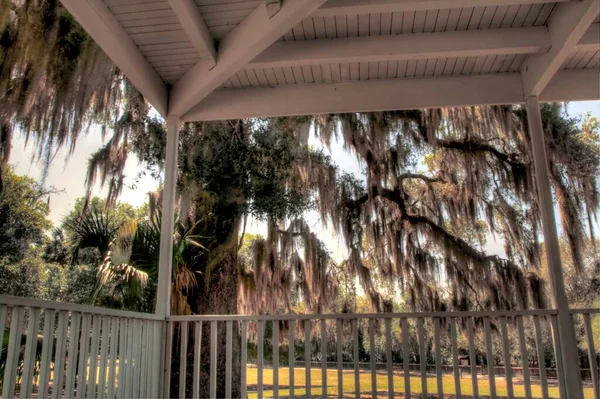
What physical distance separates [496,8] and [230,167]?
3251 millimetres

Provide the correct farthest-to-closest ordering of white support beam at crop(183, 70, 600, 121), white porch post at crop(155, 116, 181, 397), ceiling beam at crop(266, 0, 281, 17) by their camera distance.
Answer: white support beam at crop(183, 70, 600, 121) < white porch post at crop(155, 116, 181, 397) < ceiling beam at crop(266, 0, 281, 17)

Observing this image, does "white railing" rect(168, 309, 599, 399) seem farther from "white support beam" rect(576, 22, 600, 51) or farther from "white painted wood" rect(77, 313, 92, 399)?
"white support beam" rect(576, 22, 600, 51)

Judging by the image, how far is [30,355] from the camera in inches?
58.3

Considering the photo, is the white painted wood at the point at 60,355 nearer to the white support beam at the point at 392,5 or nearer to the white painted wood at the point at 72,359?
the white painted wood at the point at 72,359

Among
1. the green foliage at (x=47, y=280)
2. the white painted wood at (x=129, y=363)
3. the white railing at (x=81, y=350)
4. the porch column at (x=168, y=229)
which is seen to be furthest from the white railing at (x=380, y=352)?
the green foliage at (x=47, y=280)

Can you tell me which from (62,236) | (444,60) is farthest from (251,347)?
(444,60)

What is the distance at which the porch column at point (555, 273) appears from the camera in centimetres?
256

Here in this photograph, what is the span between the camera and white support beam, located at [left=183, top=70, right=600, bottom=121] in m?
3.14

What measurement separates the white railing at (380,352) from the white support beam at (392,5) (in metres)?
1.78

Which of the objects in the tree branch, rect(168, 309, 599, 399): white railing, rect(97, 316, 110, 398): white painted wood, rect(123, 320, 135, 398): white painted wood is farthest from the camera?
the tree branch

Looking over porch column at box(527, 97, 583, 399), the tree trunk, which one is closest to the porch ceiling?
porch column at box(527, 97, 583, 399)

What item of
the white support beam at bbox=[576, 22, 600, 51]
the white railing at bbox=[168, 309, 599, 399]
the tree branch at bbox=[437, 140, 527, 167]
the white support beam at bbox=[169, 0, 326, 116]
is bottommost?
the white railing at bbox=[168, 309, 599, 399]

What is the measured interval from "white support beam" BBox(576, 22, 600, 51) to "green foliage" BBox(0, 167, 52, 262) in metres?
6.39

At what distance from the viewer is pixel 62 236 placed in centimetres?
679
